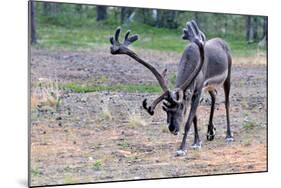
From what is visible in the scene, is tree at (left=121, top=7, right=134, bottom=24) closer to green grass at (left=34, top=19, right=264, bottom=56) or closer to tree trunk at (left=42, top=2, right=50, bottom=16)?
green grass at (left=34, top=19, right=264, bottom=56)

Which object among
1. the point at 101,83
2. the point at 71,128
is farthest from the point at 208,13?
the point at 71,128

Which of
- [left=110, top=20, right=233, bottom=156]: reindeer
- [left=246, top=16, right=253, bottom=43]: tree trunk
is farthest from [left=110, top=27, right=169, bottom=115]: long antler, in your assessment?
[left=246, top=16, right=253, bottom=43]: tree trunk

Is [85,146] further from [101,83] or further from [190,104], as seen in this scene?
[190,104]

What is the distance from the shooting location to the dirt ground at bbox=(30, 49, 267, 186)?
4.24 m

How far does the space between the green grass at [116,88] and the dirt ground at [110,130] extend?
3cm

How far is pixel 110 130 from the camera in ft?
14.5

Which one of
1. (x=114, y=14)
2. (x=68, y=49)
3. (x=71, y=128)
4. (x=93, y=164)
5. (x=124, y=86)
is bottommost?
(x=93, y=164)

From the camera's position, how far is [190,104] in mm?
4652

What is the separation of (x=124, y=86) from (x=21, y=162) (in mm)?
975

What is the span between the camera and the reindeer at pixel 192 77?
455cm

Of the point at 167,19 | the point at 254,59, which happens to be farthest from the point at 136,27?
the point at 254,59

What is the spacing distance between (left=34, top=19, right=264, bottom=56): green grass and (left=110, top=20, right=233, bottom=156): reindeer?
0.20 feet

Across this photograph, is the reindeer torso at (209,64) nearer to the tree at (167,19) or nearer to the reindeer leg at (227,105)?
the reindeer leg at (227,105)
